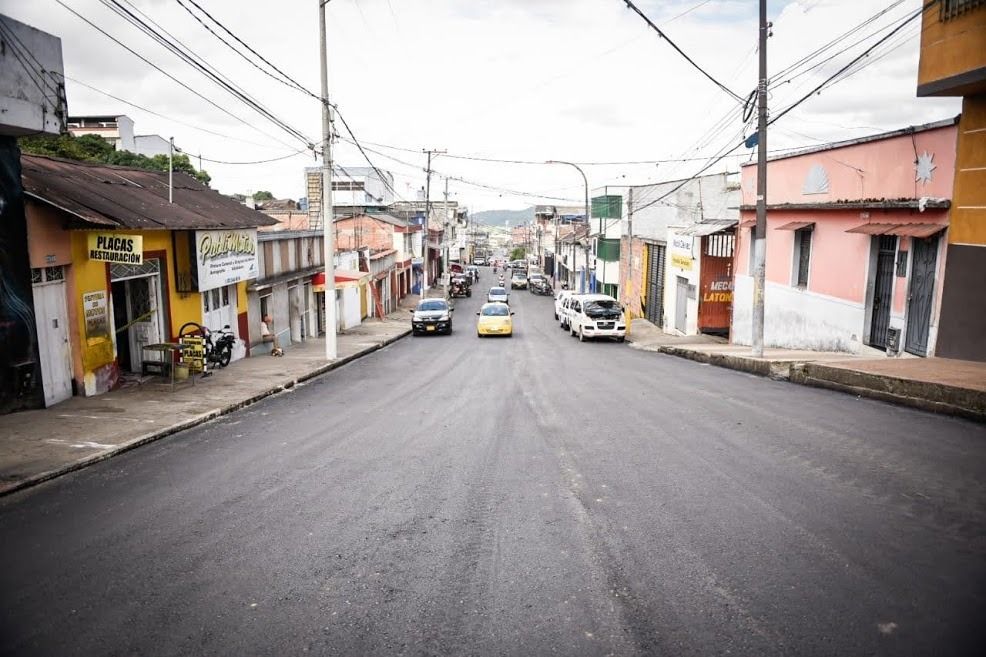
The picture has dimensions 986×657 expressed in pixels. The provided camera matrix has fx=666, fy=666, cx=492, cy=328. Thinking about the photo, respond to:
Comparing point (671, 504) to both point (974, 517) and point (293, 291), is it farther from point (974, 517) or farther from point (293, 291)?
point (293, 291)

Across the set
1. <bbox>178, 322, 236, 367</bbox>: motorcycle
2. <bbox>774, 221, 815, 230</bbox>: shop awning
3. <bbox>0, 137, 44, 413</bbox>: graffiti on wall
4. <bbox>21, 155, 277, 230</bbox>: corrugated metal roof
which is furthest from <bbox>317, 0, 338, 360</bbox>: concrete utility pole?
<bbox>774, 221, 815, 230</bbox>: shop awning

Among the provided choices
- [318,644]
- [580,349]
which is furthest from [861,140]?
[318,644]

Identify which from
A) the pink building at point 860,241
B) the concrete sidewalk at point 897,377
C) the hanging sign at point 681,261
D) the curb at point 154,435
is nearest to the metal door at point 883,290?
the pink building at point 860,241

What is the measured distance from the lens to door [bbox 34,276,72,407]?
11609 mm

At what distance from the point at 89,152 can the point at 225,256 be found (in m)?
20.1

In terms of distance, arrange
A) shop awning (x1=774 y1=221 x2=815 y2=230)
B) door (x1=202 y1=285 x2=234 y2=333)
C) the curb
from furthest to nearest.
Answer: shop awning (x1=774 y1=221 x2=815 y2=230), door (x1=202 y1=285 x2=234 y2=333), the curb

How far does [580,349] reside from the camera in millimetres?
25359

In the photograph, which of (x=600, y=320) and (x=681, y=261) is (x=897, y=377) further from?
(x=681, y=261)

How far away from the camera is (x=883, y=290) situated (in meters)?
15.6

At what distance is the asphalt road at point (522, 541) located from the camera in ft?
14.2

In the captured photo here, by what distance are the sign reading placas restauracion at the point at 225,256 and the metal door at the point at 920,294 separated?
16.6 meters

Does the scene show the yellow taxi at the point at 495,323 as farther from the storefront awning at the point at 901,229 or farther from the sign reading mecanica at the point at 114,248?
the sign reading mecanica at the point at 114,248

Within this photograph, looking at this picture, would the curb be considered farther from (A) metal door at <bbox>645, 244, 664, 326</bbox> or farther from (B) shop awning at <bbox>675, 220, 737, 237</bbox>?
(A) metal door at <bbox>645, 244, 664, 326</bbox>

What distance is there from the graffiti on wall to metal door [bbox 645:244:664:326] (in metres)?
29.3
